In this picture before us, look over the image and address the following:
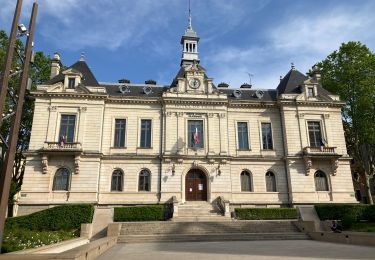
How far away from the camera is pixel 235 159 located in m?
30.3

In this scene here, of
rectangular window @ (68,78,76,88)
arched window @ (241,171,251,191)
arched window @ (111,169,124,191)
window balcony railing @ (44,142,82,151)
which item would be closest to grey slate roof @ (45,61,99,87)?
→ rectangular window @ (68,78,76,88)

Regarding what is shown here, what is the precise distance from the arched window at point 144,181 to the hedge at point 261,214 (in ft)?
27.9

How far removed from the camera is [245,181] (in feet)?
99.7

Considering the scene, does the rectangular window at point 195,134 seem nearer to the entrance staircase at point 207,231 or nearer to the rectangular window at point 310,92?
the entrance staircase at point 207,231

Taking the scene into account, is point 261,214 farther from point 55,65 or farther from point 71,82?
point 55,65

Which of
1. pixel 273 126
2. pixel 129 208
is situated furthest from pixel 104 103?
pixel 273 126

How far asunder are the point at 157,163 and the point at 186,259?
59.3ft

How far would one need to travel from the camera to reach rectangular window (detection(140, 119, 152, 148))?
30.5 m

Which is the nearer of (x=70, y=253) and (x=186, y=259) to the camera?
(x=70, y=253)

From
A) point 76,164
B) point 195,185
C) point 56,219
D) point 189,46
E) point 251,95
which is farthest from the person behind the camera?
point 189,46

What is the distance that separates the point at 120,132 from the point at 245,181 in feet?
43.5

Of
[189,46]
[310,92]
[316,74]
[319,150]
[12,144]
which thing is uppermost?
[189,46]

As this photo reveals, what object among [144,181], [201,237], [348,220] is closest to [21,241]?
[201,237]

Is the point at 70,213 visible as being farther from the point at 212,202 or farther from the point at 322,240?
the point at 322,240
